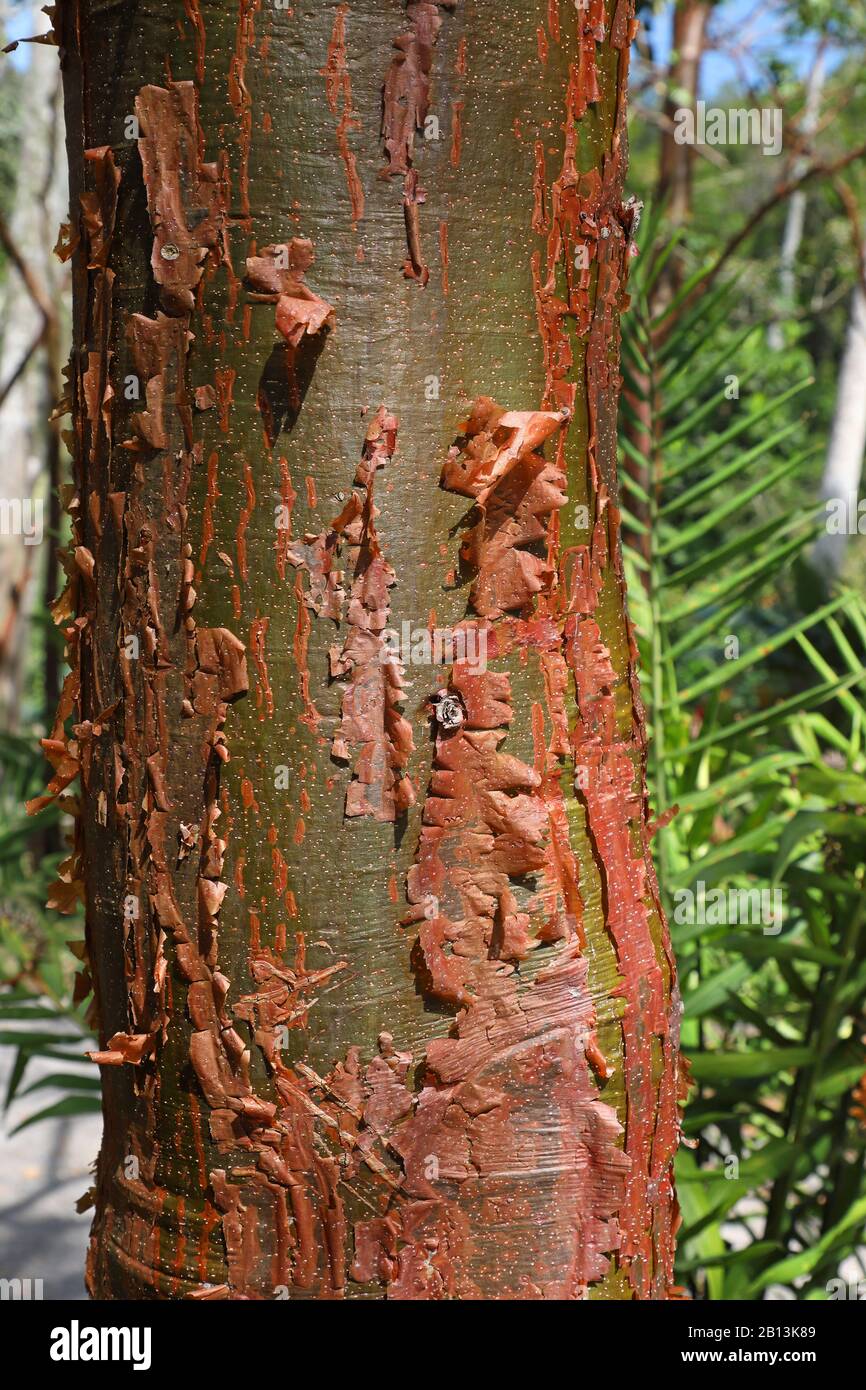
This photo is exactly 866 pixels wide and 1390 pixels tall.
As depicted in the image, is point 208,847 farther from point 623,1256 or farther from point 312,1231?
point 623,1256

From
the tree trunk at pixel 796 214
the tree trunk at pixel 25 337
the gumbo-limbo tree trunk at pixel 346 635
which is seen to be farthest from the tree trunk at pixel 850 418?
the gumbo-limbo tree trunk at pixel 346 635

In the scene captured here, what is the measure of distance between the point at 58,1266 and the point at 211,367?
7.99 ft

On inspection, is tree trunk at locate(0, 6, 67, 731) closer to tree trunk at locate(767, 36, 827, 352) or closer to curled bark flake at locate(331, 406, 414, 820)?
tree trunk at locate(767, 36, 827, 352)

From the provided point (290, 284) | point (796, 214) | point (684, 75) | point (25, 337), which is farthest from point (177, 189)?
point (796, 214)

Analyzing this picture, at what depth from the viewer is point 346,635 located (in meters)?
0.56

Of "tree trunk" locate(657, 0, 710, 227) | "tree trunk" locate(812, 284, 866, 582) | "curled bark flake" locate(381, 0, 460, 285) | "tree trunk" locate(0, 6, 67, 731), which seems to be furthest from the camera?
"tree trunk" locate(0, 6, 67, 731)

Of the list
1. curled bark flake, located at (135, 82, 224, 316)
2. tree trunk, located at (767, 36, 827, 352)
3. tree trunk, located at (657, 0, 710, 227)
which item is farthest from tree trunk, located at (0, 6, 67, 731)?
curled bark flake, located at (135, 82, 224, 316)

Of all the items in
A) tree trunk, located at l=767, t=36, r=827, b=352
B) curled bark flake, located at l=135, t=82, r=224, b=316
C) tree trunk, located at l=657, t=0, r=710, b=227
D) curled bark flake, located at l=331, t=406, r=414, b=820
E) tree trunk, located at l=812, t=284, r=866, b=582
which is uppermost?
tree trunk, located at l=767, t=36, r=827, b=352

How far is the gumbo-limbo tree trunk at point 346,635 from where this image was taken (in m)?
0.55

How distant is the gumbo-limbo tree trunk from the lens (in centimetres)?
55

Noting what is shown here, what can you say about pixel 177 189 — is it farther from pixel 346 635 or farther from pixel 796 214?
pixel 796 214

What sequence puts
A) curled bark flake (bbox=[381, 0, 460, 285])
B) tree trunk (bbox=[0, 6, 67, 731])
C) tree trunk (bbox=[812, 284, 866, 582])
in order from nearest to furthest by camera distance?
curled bark flake (bbox=[381, 0, 460, 285])
tree trunk (bbox=[812, 284, 866, 582])
tree trunk (bbox=[0, 6, 67, 731])
